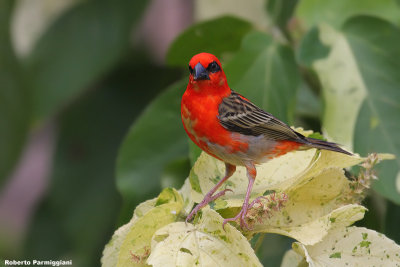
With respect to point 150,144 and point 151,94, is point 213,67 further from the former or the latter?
point 151,94

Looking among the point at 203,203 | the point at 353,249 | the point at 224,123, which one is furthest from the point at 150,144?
the point at 353,249

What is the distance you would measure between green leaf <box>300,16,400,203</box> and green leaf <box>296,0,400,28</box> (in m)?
0.25

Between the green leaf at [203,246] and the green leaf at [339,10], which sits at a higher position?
the green leaf at [339,10]

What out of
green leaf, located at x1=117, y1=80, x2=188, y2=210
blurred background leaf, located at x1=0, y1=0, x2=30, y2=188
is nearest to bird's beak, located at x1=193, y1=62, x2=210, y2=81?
green leaf, located at x1=117, y1=80, x2=188, y2=210

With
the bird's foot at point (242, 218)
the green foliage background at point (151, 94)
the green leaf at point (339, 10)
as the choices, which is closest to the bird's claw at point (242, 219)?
the bird's foot at point (242, 218)

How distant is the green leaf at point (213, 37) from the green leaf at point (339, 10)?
267 millimetres

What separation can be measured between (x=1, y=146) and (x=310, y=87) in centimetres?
86

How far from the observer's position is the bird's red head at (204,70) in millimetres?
845

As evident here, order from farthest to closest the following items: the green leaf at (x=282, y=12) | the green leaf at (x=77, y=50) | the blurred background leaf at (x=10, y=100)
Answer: the green leaf at (x=77, y=50), the blurred background leaf at (x=10, y=100), the green leaf at (x=282, y=12)

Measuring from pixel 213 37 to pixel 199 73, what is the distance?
19.1 inches

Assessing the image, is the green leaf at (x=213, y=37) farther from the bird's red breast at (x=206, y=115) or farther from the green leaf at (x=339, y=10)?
the bird's red breast at (x=206, y=115)

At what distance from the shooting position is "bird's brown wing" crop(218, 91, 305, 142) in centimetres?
92

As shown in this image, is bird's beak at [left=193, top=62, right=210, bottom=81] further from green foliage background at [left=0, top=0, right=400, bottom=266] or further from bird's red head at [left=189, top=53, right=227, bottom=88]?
green foliage background at [left=0, top=0, right=400, bottom=266]

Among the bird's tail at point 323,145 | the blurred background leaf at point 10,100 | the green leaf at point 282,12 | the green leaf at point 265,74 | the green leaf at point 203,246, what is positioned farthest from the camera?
the blurred background leaf at point 10,100
